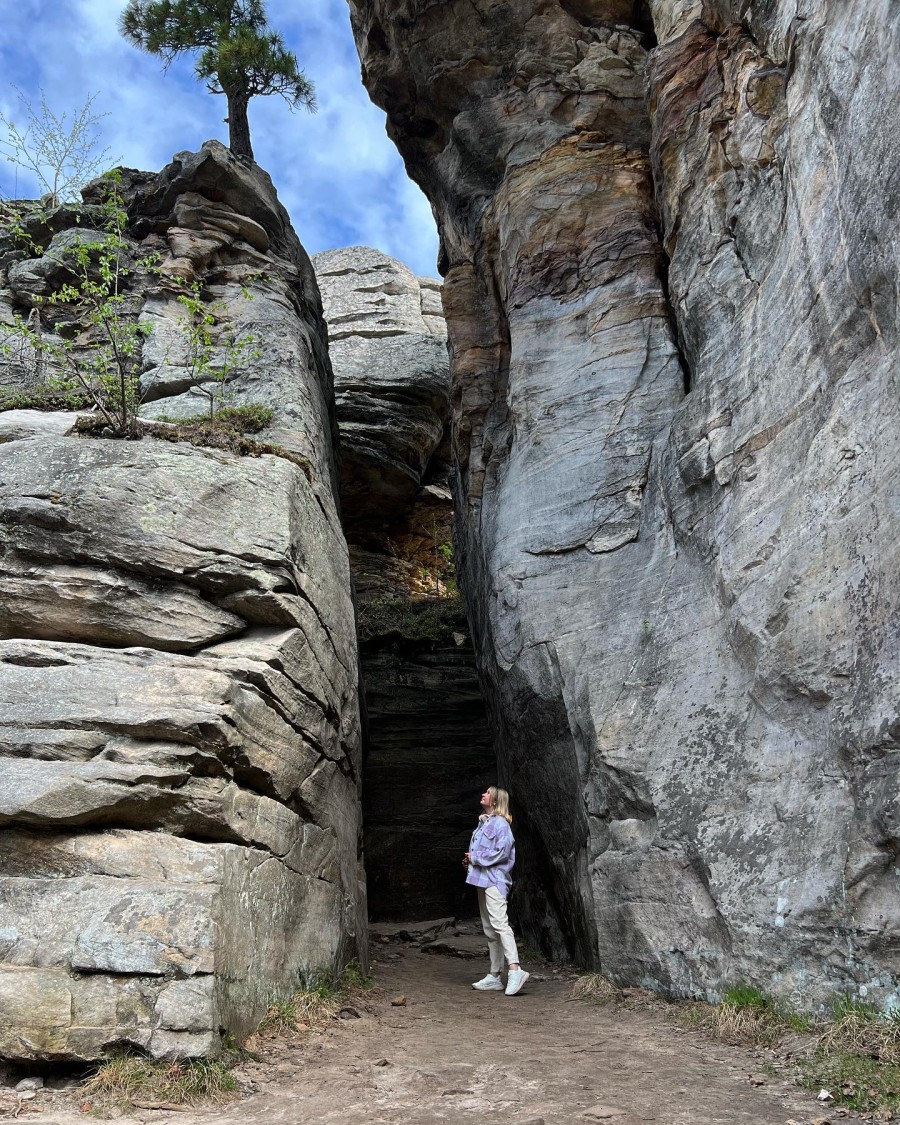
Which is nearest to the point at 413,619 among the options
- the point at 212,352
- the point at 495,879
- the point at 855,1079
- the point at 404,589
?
the point at 404,589

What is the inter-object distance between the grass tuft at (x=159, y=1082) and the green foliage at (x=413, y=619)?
13.3 metres

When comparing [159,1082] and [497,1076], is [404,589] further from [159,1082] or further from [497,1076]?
[159,1082]

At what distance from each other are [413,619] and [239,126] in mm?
13630

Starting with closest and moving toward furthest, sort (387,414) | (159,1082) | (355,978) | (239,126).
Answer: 1. (159,1082)
2. (355,978)
3. (239,126)
4. (387,414)

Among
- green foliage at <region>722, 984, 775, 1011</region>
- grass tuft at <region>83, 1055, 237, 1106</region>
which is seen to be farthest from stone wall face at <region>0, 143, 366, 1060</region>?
green foliage at <region>722, 984, 775, 1011</region>

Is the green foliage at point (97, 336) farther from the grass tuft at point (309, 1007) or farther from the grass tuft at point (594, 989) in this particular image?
the grass tuft at point (594, 989)

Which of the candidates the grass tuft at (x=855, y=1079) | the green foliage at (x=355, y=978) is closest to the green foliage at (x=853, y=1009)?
the grass tuft at (x=855, y=1079)

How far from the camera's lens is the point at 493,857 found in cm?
1000

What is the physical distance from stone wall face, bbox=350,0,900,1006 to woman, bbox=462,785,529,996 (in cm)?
106

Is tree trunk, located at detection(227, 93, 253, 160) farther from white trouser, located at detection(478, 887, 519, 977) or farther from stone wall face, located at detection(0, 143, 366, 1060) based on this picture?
white trouser, located at detection(478, 887, 519, 977)

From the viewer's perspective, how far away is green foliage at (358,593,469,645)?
65.3 feet

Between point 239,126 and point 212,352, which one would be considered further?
point 239,126

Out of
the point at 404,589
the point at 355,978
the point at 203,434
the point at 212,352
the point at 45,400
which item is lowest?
the point at 355,978

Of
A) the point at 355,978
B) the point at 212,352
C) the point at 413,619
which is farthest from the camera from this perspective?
the point at 413,619
